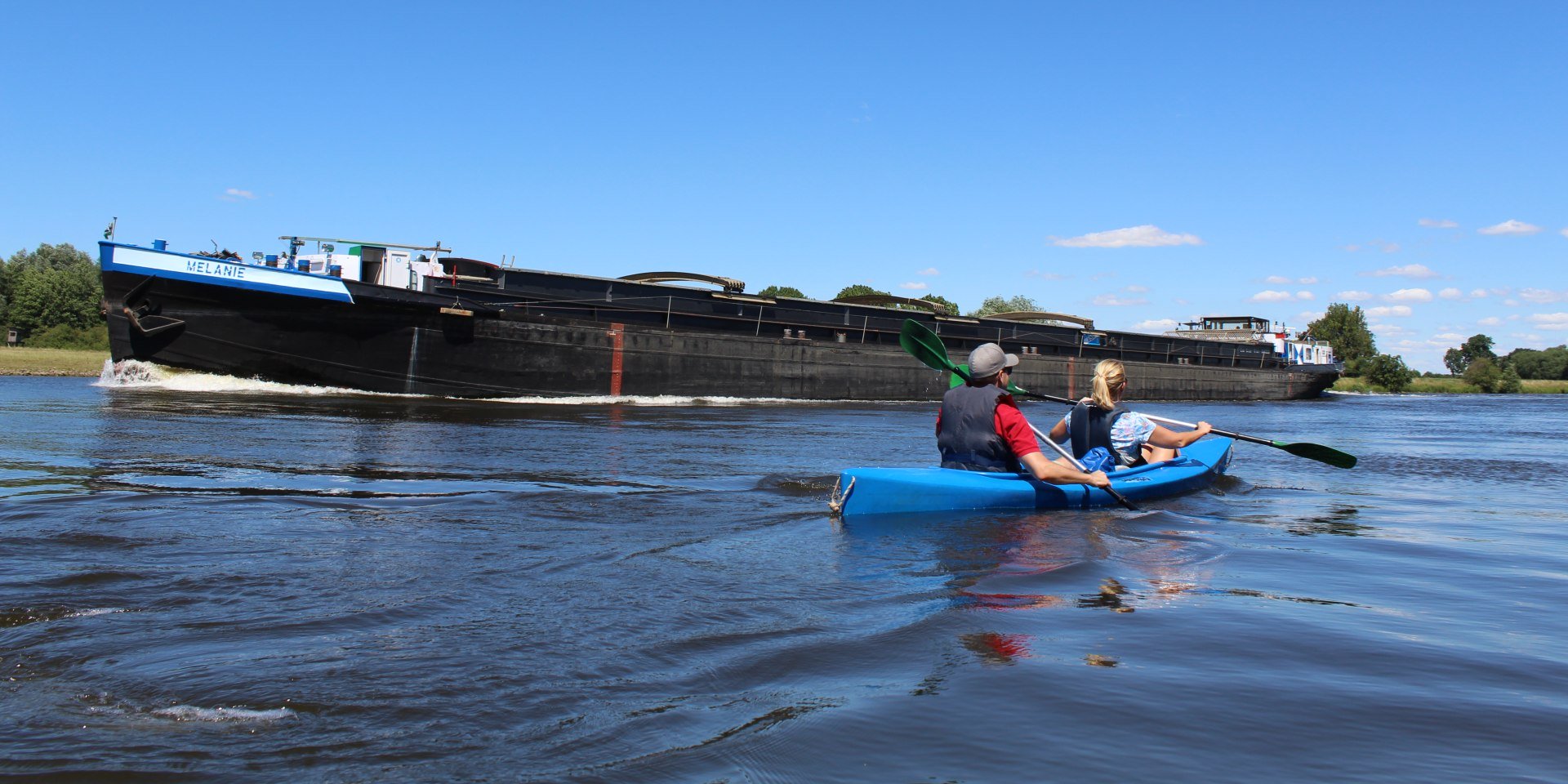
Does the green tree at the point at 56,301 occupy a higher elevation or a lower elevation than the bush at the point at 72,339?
higher

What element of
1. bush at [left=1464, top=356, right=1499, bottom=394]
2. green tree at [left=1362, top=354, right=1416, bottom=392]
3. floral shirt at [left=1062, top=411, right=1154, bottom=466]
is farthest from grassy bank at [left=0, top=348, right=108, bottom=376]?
bush at [left=1464, top=356, right=1499, bottom=394]

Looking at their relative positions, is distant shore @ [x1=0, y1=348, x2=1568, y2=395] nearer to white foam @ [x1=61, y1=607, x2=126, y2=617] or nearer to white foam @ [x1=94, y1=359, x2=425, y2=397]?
white foam @ [x1=94, y1=359, x2=425, y2=397]

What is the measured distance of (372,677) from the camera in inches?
126

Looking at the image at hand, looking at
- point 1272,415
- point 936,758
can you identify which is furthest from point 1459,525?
point 1272,415

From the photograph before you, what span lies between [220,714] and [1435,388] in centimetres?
10410

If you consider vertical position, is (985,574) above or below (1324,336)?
below

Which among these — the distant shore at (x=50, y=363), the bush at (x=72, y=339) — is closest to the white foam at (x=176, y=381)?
the distant shore at (x=50, y=363)

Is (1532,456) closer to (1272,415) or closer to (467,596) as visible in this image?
(1272,415)

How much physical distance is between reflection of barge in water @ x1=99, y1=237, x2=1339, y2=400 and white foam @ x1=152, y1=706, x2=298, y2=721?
2273 centimetres

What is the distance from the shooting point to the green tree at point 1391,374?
265 ft

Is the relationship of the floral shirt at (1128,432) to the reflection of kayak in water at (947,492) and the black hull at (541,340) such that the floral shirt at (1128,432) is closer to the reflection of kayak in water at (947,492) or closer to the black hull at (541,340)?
the reflection of kayak in water at (947,492)

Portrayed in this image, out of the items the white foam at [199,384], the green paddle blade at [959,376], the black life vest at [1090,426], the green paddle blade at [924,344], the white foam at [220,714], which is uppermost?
the green paddle blade at [924,344]

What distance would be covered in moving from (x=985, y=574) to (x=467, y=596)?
2763 mm

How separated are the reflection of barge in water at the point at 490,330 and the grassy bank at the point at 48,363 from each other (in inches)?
688
